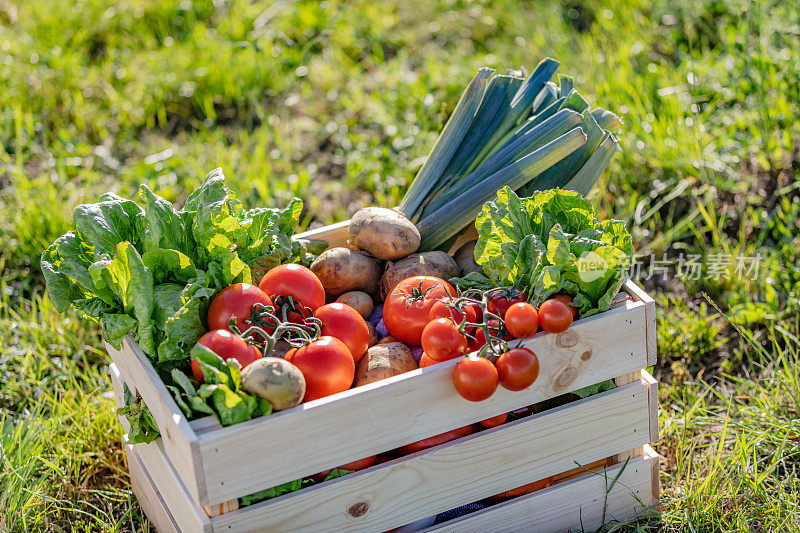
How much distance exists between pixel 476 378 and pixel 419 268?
646 millimetres

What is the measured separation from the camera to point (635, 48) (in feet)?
15.7

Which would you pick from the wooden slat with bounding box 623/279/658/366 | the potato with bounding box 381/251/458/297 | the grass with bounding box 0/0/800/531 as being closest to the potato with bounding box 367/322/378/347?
the potato with bounding box 381/251/458/297

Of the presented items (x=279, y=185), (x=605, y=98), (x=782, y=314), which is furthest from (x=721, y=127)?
(x=279, y=185)

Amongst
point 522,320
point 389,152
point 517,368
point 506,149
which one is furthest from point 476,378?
point 389,152

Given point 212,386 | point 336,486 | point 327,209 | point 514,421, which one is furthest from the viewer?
point 327,209

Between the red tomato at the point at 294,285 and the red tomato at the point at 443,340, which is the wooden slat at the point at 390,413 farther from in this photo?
the red tomato at the point at 294,285

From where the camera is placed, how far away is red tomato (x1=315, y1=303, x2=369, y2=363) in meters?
2.43

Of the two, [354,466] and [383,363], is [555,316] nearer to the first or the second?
[383,363]

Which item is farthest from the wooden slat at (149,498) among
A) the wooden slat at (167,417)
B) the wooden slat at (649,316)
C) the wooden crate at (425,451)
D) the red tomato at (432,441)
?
the wooden slat at (649,316)

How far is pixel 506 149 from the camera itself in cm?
298

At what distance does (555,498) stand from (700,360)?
121cm

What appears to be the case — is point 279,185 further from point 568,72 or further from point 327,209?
point 568,72

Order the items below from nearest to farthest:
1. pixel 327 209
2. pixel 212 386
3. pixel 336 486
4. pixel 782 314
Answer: pixel 212 386, pixel 336 486, pixel 782 314, pixel 327 209

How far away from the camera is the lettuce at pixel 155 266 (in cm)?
231
